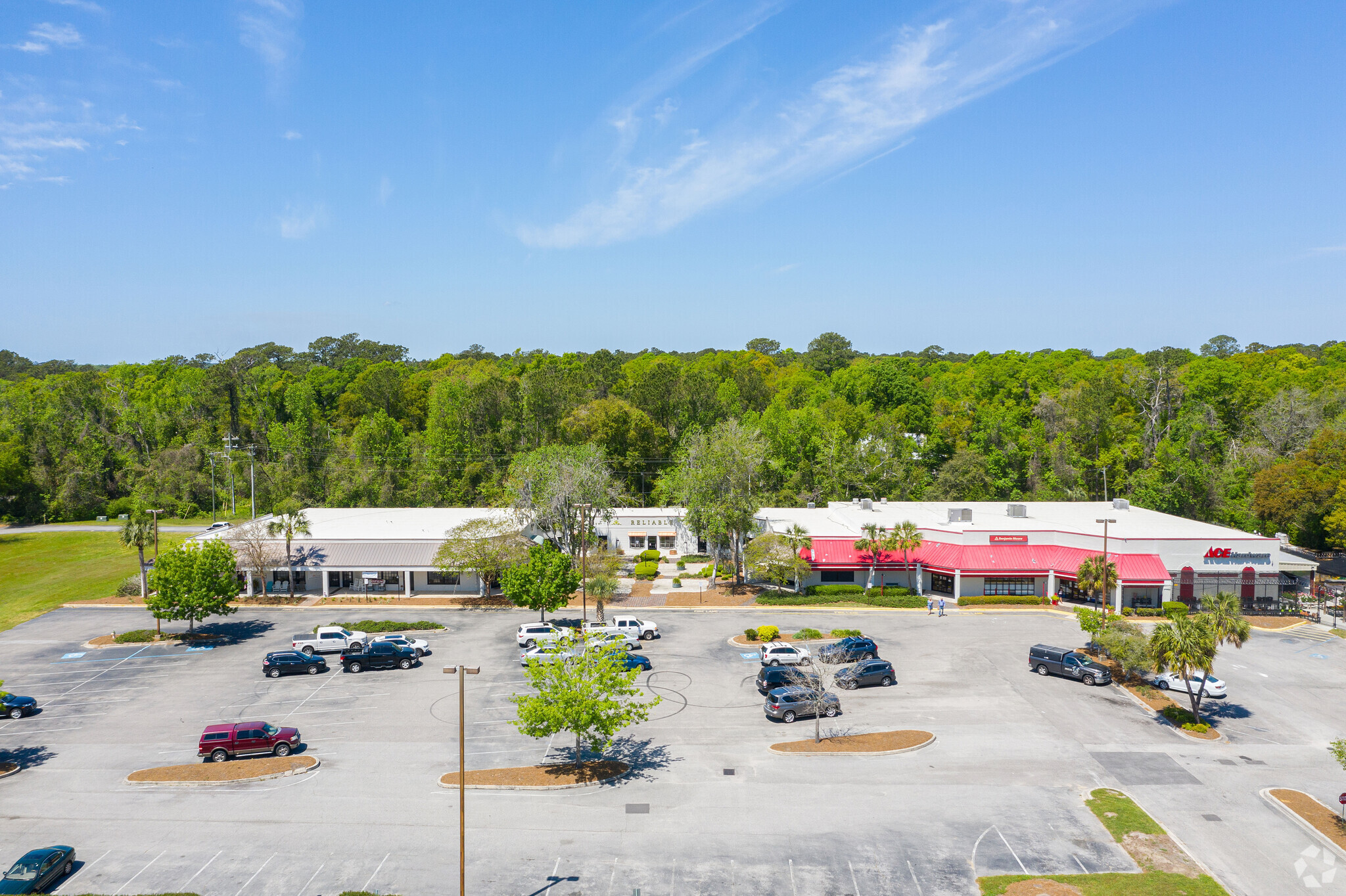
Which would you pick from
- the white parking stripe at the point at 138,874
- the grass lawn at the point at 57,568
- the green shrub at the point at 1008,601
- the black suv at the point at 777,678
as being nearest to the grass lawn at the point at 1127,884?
the black suv at the point at 777,678

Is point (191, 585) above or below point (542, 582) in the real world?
above

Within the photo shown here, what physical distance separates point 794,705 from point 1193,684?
21.4 m

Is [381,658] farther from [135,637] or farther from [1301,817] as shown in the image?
[1301,817]

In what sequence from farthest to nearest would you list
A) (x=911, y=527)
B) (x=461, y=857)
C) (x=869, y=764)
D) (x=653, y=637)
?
(x=911, y=527), (x=653, y=637), (x=869, y=764), (x=461, y=857)

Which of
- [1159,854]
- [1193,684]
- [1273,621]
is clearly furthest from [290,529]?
[1273,621]

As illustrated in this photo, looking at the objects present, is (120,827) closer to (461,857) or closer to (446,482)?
(461,857)

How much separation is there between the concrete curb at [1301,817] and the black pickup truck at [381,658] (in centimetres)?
4046

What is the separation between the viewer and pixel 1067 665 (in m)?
41.7

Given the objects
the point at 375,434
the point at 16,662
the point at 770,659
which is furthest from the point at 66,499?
the point at 770,659

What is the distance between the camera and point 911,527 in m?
61.0

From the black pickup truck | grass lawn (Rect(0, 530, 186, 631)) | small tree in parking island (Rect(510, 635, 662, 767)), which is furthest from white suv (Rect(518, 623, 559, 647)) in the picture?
grass lawn (Rect(0, 530, 186, 631))

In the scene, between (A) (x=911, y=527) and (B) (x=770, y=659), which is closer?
(B) (x=770, y=659)

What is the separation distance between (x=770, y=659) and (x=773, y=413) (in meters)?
60.0

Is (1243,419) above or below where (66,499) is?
above
